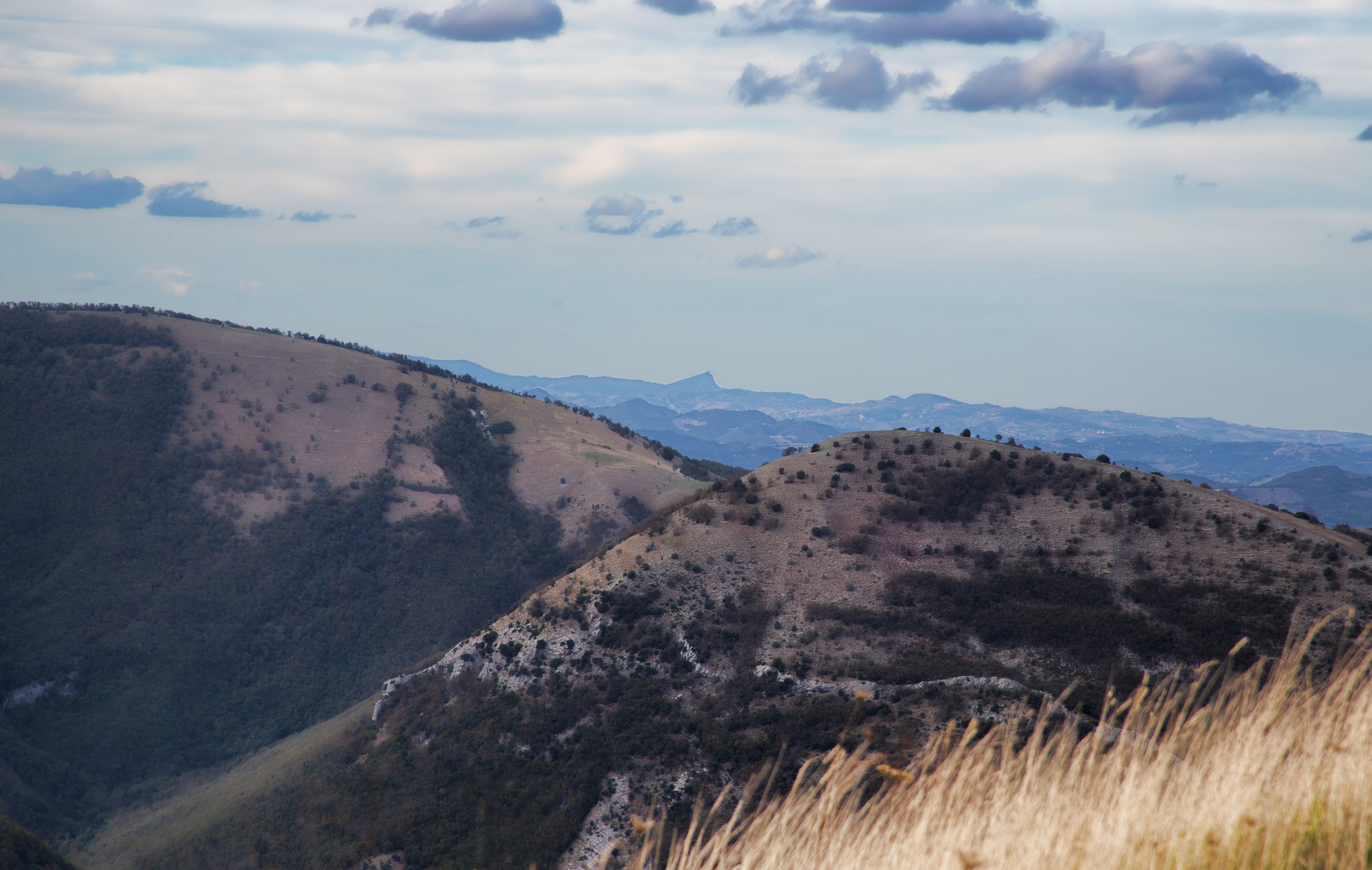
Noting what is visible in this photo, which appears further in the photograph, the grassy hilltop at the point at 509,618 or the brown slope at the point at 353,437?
the brown slope at the point at 353,437

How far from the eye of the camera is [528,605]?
63.0m

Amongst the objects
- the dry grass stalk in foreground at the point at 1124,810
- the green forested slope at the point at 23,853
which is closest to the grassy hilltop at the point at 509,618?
the dry grass stalk in foreground at the point at 1124,810

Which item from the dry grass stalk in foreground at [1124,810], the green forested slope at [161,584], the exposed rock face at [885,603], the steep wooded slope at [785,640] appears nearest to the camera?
the dry grass stalk in foreground at [1124,810]

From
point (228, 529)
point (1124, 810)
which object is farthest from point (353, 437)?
point (1124, 810)

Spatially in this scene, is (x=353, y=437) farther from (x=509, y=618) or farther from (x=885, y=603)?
(x=885, y=603)

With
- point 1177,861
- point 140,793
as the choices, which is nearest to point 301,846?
point 140,793

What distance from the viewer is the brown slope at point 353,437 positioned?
114 meters

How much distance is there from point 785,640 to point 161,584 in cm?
7524

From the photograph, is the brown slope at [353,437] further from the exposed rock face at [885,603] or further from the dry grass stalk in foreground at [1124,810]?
the dry grass stalk in foreground at [1124,810]

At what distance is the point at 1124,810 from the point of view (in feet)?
21.9

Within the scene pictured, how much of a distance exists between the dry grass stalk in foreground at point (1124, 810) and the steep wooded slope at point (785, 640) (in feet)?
101

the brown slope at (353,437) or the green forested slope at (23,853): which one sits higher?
the brown slope at (353,437)

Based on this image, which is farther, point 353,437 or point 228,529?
point 353,437

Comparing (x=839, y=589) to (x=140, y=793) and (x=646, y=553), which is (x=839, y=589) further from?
(x=140, y=793)
